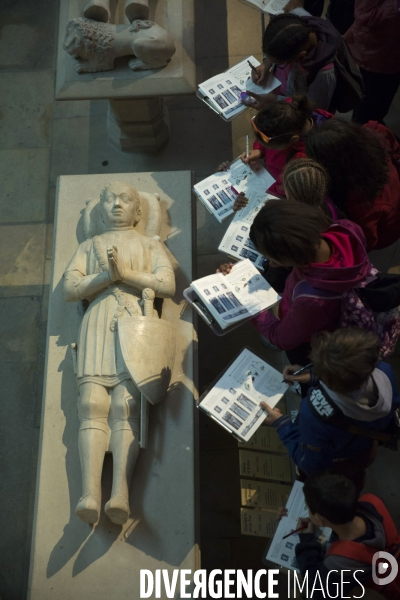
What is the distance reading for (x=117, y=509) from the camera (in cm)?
333

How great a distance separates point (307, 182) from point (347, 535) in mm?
1709

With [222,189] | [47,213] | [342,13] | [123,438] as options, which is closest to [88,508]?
[123,438]

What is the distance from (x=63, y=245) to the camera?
4379 mm

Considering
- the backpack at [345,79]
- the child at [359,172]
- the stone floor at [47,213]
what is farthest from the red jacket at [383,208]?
the stone floor at [47,213]

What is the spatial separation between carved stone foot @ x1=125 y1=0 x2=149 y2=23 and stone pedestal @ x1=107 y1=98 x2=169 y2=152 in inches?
26.4

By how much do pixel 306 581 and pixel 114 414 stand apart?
1.49m

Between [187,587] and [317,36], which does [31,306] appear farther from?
[317,36]

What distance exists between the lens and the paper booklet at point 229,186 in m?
4.11

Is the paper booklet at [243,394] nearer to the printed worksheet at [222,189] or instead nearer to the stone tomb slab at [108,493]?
the stone tomb slab at [108,493]

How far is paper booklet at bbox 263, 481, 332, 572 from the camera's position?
123 inches

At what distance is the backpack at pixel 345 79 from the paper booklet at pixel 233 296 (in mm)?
1404

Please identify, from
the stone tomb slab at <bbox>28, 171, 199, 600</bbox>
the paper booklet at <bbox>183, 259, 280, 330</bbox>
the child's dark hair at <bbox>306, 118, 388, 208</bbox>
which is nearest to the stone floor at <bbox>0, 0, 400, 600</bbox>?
the stone tomb slab at <bbox>28, 171, 199, 600</bbox>

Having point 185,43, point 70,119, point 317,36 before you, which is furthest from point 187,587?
point 70,119

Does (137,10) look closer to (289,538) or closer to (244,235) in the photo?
(244,235)
